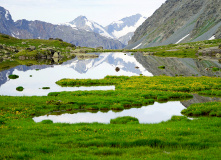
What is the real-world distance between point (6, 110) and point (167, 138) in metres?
22.8

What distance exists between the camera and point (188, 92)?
163ft

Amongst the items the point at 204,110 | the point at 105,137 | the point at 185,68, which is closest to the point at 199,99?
the point at 204,110

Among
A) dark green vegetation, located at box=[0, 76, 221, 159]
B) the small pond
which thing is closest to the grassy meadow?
dark green vegetation, located at box=[0, 76, 221, 159]

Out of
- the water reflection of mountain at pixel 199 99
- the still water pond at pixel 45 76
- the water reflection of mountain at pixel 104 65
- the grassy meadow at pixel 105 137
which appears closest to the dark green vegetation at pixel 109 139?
the grassy meadow at pixel 105 137

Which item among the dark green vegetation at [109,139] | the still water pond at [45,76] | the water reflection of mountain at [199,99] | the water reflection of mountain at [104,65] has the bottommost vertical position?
the dark green vegetation at [109,139]

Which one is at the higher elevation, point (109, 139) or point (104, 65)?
point (104, 65)

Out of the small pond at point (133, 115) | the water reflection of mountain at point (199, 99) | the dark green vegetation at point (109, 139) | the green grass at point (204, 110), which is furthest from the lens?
the water reflection of mountain at point (199, 99)

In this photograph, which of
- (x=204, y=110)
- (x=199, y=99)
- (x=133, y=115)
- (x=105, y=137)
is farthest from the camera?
(x=199, y=99)

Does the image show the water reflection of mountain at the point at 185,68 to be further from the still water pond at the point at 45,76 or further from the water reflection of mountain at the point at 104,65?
the water reflection of mountain at the point at 104,65

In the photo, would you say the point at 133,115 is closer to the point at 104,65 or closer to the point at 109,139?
the point at 109,139

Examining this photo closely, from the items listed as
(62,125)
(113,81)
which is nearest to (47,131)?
(62,125)

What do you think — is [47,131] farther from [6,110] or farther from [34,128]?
[6,110]

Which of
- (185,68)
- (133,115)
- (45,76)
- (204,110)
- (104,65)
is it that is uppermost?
(104,65)

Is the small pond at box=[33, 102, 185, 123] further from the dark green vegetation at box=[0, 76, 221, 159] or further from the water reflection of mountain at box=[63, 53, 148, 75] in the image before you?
A: the water reflection of mountain at box=[63, 53, 148, 75]
